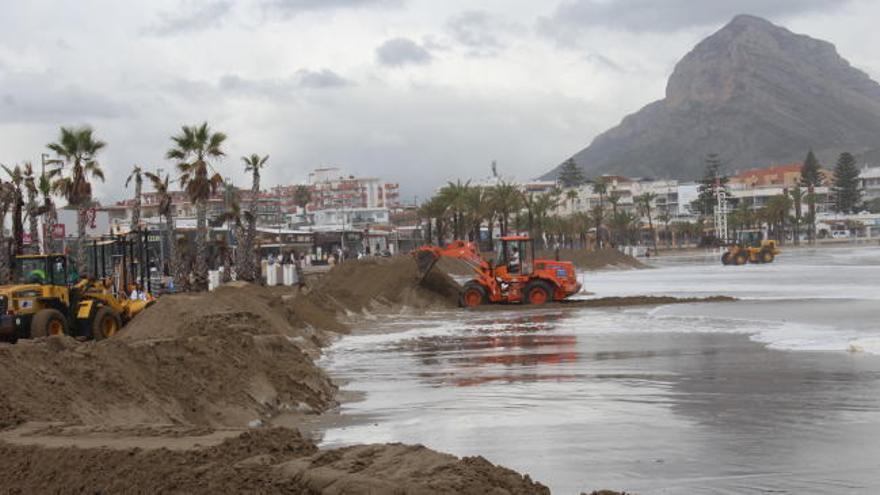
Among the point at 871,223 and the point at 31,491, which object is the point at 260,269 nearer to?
the point at 31,491

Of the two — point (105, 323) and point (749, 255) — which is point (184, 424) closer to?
point (105, 323)

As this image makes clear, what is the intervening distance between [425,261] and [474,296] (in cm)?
256

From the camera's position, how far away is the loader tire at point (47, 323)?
886 inches

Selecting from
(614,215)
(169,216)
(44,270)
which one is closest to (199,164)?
(169,216)

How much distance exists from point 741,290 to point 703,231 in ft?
435

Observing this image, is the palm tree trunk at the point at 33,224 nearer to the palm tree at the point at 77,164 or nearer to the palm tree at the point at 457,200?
the palm tree at the point at 77,164

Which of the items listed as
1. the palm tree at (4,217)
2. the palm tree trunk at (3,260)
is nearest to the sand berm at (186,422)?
the palm tree trunk at (3,260)

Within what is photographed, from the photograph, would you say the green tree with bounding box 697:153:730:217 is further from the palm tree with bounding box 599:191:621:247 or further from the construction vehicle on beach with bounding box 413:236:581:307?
the construction vehicle on beach with bounding box 413:236:581:307

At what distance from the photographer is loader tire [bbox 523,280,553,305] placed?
136 ft

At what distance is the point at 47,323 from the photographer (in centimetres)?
2270

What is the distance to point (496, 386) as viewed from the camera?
55.8 feet

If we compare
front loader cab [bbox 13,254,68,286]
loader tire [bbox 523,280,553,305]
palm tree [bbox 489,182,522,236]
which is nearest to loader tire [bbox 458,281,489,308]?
loader tire [bbox 523,280,553,305]

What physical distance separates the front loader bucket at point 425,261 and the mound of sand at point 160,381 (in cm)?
2416

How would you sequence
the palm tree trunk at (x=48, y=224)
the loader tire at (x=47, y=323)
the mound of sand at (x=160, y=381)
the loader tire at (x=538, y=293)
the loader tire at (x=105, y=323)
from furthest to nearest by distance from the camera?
the palm tree trunk at (x=48, y=224) → the loader tire at (x=538, y=293) → the loader tire at (x=105, y=323) → the loader tire at (x=47, y=323) → the mound of sand at (x=160, y=381)
